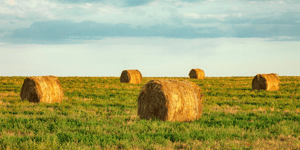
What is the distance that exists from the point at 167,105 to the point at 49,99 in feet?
30.7

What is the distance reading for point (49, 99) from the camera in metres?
17.8

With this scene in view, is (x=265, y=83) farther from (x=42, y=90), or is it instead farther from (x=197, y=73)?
(x=42, y=90)

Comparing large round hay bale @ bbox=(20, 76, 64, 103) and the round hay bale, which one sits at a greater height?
the round hay bale

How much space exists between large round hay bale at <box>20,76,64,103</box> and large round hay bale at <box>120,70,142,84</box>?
1611cm

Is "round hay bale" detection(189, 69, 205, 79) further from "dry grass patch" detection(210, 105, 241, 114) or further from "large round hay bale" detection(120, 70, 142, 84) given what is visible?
"dry grass patch" detection(210, 105, 241, 114)

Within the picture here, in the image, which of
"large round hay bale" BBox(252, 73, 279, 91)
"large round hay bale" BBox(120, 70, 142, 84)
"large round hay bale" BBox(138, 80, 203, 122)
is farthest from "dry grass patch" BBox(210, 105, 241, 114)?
"large round hay bale" BBox(120, 70, 142, 84)

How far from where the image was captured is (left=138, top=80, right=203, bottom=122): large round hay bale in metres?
11.5

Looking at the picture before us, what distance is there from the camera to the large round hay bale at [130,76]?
34.4 meters

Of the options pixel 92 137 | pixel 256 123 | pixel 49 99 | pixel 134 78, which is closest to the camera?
pixel 92 137

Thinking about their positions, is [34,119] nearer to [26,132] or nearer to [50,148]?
[26,132]

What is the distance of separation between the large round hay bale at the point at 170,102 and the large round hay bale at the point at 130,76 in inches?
862

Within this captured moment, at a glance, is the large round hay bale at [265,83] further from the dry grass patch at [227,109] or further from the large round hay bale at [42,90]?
the large round hay bale at [42,90]

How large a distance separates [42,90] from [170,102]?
9421mm

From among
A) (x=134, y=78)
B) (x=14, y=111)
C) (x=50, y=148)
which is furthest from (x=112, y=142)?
(x=134, y=78)
